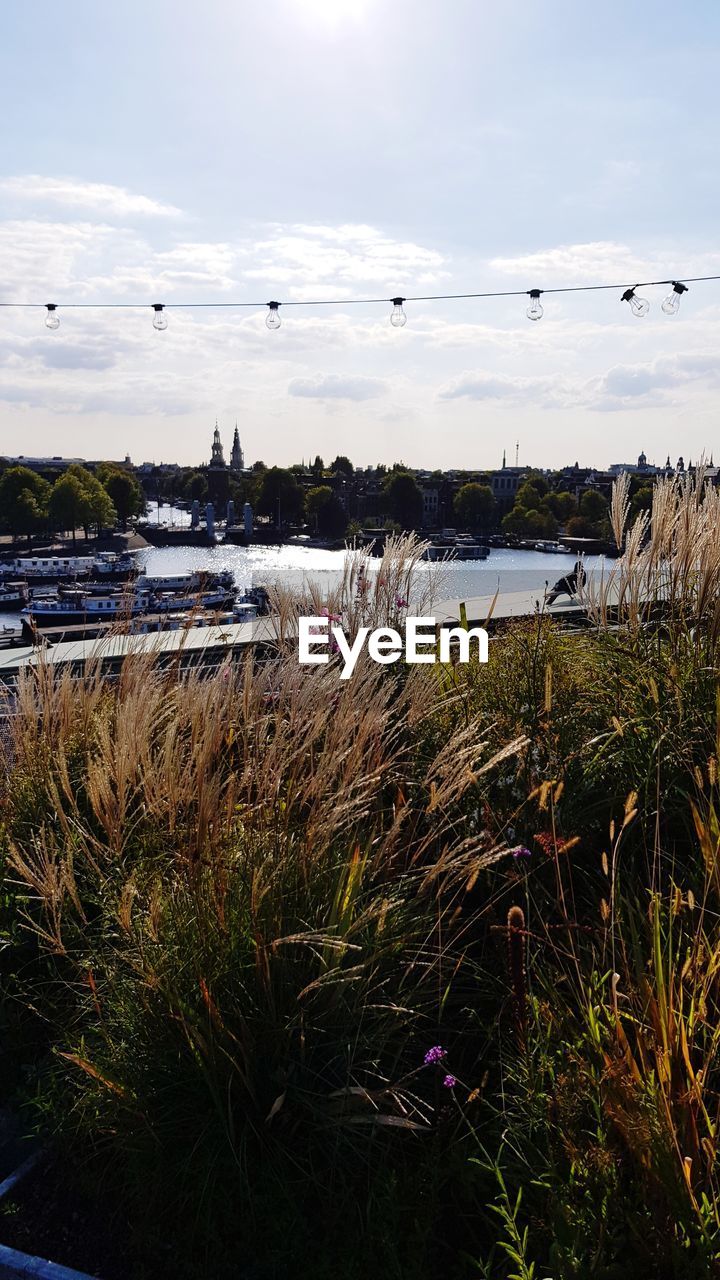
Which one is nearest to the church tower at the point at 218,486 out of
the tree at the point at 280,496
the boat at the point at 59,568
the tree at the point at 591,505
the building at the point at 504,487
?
the tree at the point at 280,496

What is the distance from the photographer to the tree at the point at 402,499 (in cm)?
9494

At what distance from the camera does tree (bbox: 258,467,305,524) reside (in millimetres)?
108875

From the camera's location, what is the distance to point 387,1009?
2314mm

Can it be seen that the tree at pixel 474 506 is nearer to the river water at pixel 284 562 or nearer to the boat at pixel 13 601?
the river water at pixel 284 562

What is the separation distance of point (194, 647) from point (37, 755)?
7.65 ft

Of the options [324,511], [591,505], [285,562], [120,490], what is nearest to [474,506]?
[324,511]

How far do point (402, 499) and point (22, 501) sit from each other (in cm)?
3719

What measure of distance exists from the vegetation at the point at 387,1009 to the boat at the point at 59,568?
65303 mm

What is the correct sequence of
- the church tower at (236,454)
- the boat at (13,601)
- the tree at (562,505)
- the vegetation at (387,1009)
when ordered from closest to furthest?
the vegetation at (387,1009) → the boat at (13,601) → the tree at (562,505) → the church tower at (236,454)

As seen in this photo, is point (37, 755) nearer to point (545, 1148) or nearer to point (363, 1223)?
point (363, 1223)

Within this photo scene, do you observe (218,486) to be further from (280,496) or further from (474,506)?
(474,506)

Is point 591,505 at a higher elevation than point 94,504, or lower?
higher

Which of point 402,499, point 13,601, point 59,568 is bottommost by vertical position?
point 13,601

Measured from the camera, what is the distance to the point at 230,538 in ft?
352
